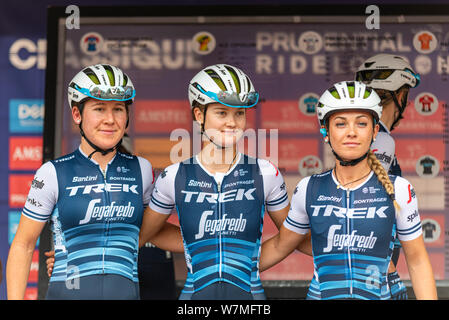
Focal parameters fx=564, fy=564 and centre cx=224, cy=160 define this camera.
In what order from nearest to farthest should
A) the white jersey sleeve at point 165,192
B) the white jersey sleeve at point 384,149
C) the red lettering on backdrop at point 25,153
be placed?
1. the white jersey sleeve at point 165,192
2. the white jersey sleeve at point 384,149
3. the red lettering on backdrop at point 25,153

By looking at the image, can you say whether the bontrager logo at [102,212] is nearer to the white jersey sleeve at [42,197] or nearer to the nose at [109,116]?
the white jersey sleeve at [42,197]

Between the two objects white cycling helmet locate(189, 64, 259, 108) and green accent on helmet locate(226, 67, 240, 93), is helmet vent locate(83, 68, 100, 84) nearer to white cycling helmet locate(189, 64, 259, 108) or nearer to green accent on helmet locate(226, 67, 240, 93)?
white cycling helmet locate(189, 64, 259, 108)

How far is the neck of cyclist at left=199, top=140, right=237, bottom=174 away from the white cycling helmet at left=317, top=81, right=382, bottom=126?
57 centimetres

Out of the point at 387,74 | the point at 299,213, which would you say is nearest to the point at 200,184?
the point at 299,213

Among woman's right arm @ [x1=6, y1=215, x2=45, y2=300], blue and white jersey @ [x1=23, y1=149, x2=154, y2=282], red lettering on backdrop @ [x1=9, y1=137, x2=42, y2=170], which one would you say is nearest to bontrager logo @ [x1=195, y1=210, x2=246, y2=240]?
blue and white jersey @ [x1=23, y1=149, x2=154, y2=282]

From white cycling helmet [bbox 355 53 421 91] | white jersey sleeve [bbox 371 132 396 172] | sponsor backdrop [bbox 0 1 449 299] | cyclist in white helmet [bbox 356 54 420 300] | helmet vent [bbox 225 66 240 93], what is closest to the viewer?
helmet vent [bbox 225 66 240 93]

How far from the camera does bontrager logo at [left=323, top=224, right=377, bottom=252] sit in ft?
10.1

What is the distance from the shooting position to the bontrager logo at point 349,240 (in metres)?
3.07

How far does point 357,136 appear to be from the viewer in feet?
10.1

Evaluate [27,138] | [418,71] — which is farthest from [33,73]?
[418,71]

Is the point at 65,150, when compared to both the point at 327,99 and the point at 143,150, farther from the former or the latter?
the point at 327,99

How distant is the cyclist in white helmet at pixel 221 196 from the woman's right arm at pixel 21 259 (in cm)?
74

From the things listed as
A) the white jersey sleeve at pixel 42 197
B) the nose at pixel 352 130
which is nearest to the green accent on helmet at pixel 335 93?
the nose at pixel 352 130

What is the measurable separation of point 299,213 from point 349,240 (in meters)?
0.32
